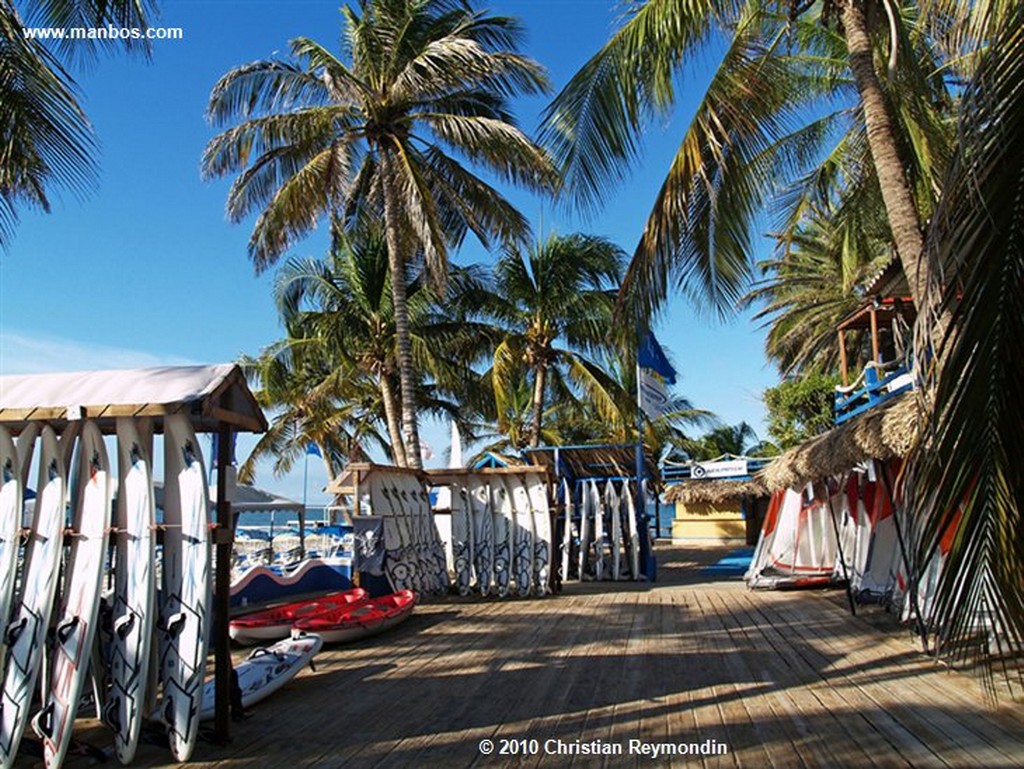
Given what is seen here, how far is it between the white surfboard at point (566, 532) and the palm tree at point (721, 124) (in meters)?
6.69

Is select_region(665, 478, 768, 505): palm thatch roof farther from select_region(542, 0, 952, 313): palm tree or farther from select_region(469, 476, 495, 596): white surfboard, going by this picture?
select_region(542, 0, 952, 313): palm tree

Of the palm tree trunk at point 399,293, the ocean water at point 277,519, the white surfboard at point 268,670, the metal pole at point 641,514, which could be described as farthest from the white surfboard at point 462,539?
the ocean water at point 277,519

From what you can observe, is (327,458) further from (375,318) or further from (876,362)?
(876,362)

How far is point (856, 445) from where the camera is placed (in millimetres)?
8352

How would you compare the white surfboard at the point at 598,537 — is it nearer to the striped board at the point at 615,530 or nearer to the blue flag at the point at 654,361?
the striped board at the point at 615,530

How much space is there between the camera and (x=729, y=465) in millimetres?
20688

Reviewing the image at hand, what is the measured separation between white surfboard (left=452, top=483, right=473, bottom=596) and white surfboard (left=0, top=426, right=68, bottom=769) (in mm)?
8359

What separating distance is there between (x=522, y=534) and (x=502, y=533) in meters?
0.32

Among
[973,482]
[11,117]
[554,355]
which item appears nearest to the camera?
[973,482]

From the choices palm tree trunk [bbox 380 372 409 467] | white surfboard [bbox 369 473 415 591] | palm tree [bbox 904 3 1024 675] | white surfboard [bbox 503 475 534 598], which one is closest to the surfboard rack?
palm tree [bbox 904 3 1024 675]

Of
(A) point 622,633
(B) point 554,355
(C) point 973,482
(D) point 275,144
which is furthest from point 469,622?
(B) point 554,355

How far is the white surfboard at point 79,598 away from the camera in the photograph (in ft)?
15.1

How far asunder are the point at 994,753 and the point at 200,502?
15.8 ft

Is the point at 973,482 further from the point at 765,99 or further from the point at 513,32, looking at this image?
the point at 513,32
